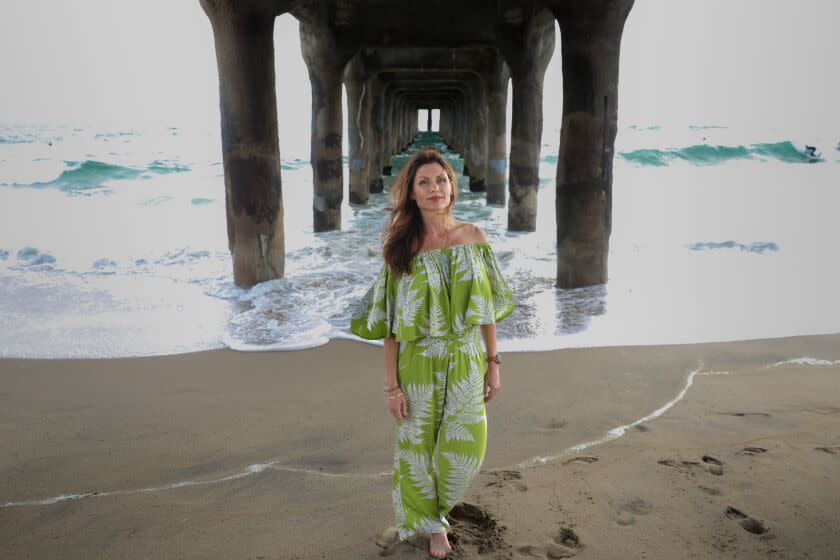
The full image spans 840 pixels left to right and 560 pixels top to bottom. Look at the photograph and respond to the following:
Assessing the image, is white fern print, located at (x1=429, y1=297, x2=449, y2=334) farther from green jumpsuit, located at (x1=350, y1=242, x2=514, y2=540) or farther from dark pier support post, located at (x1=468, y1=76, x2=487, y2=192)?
dark pier support post, located at (x1=468, y1=76, x2=487, y2=192)

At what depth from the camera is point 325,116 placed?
10.6 meters

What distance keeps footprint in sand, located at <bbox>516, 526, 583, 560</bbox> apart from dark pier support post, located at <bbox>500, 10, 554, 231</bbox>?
7.63m

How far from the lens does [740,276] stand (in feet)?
25.9

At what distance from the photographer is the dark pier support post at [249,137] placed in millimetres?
6207

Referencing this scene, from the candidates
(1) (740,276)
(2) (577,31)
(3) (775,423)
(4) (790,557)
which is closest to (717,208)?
(1) (740,276)

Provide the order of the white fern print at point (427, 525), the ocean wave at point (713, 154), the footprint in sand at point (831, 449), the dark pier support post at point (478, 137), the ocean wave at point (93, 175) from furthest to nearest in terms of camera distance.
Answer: the ocean wave at point (713, 154) < the ocean wave at point (93, 175) < the dark pier support post at point (478, 137) < the footprint in sand at point (831, 449) < the white fern print at point (427, 525)

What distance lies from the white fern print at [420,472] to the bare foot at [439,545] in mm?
137

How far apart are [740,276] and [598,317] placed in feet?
10.3

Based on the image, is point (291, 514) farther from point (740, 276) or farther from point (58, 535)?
point (740, 276)

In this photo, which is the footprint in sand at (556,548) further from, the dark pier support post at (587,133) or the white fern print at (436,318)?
the dark pier support post at (587,133)

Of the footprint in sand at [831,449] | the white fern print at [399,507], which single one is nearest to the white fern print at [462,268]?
the white fern print at [399,507]

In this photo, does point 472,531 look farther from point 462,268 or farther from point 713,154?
point 713,154

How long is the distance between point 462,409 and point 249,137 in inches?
190

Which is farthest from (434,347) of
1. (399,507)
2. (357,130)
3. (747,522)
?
(357,130)
